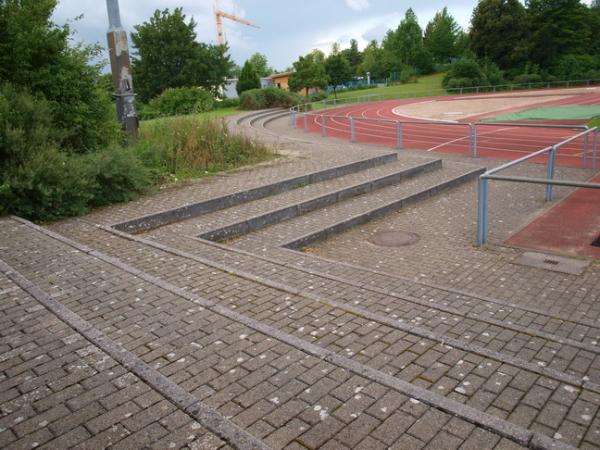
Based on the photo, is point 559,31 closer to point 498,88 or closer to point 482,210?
point 498,88

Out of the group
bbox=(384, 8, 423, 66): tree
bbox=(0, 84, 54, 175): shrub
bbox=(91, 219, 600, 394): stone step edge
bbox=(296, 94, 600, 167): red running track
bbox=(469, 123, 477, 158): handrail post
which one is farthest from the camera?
bbox=(384, 8, 423, 66): tree

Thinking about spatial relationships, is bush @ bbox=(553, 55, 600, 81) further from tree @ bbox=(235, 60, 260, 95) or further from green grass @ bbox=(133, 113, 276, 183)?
green grass @ bbox=(133, 113, 276, 183)

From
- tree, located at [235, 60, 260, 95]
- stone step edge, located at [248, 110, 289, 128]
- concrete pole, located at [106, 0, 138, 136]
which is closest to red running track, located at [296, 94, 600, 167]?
stone step edge, located at [248, 110, 289, 128]

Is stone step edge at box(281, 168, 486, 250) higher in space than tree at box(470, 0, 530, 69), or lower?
lower

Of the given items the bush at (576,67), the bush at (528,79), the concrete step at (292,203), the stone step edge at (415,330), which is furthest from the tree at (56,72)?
the bush at (576,67)

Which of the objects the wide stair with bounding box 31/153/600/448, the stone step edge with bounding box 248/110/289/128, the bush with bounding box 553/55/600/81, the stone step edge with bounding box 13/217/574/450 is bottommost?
the wide stair with bounding box 31/153/600/448

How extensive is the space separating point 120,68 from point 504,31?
6355 centimetres

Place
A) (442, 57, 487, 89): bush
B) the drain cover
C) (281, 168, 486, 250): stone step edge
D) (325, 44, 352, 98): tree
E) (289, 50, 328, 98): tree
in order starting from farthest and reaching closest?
(325, 44, 352, 98): tree, (442, 57, 487, 89): bush, (289, 50, 328, 98): tree, (281, 168, 486, 250): stone step edge, the drain cover

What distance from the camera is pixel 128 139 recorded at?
1212 cm

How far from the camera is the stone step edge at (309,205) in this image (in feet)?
27.7

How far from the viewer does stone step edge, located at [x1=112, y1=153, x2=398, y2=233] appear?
28.0 feet

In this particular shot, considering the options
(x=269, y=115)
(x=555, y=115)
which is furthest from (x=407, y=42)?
(x=555, y=115)

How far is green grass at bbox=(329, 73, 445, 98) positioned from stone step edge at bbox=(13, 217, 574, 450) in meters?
56.8

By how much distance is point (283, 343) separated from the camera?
398 cm
